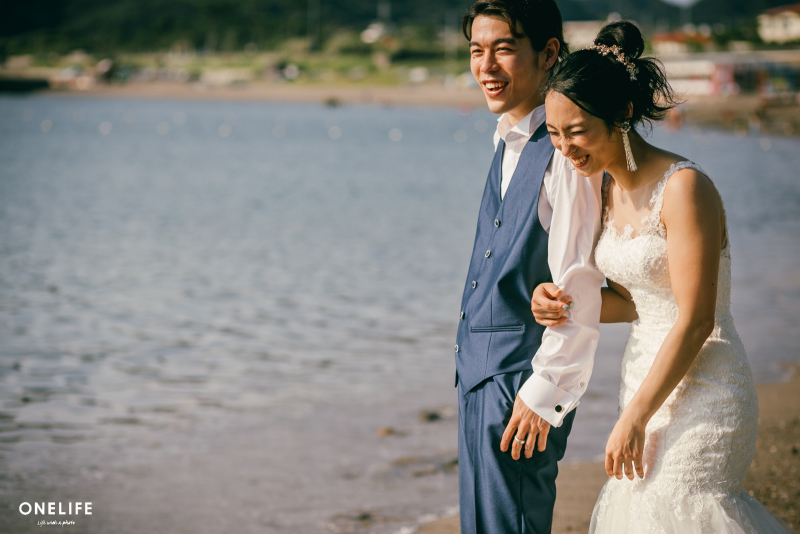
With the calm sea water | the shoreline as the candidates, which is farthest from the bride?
the shoreline

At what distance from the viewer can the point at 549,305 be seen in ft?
7.11

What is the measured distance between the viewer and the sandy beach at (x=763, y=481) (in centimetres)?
426

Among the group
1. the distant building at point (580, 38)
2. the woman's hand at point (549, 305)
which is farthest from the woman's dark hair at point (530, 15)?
the woman's hand at point (549, 305)

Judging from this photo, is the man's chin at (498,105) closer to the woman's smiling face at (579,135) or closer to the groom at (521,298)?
the groom at (521,298)

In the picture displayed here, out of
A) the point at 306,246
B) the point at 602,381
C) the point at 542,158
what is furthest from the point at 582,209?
the point at 306,246

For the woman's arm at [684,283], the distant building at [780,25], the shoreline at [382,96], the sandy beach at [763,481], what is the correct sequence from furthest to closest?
the distant building at [780,25], the shoreline at [382,96], the sandy beach at [763,481], the woman's arm at [684,283]

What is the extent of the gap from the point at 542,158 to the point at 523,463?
93cm

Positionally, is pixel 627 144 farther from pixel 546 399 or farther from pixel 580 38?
pixel 580 38

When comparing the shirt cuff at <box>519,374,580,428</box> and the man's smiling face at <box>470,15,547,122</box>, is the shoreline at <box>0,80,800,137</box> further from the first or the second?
the shirt cuff at <box>519,374,580,428</box>

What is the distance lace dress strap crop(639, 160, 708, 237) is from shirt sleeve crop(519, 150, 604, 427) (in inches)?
6.8

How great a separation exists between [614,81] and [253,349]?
660cm

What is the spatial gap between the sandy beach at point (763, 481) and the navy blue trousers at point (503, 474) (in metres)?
1.97

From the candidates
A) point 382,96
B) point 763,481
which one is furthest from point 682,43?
point 763,481

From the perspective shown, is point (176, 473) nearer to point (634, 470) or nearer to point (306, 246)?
point (634, 470)
